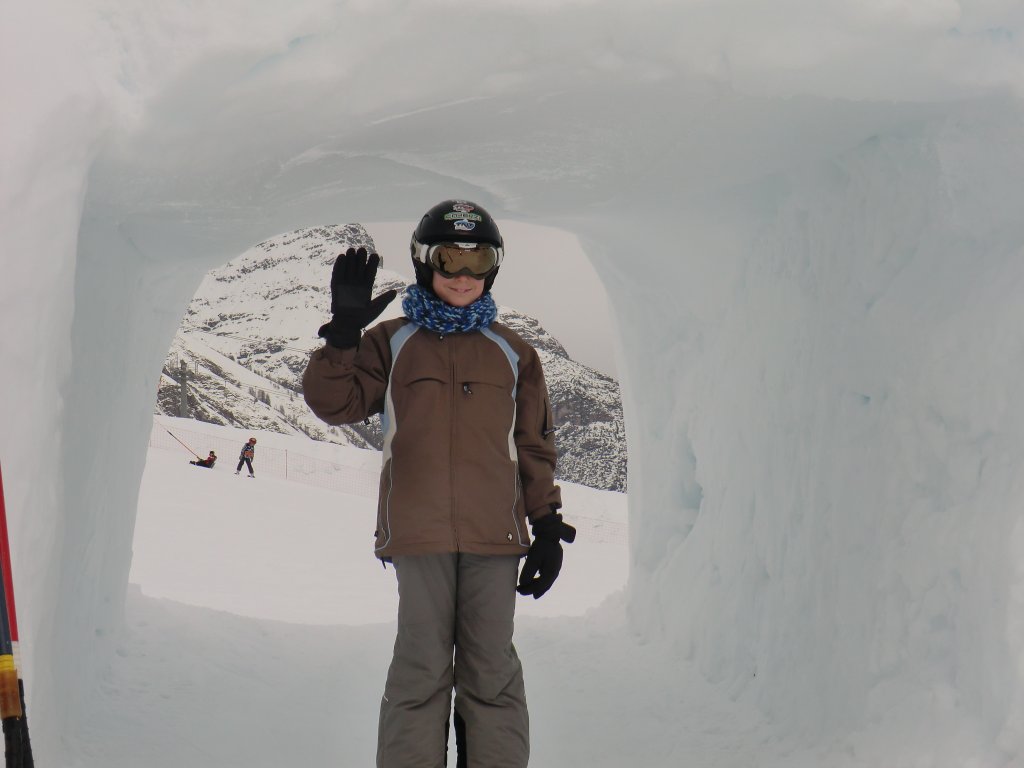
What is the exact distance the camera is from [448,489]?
2.68 metres

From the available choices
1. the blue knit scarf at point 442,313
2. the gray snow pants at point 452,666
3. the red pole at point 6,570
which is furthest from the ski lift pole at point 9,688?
the blue knit scarf at point 442,313

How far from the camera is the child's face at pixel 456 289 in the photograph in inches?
109

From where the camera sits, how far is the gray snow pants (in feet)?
8.66

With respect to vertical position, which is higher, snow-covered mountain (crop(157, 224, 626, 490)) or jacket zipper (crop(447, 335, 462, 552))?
snow-covered mountain (crop(157, 224, 626, 490))

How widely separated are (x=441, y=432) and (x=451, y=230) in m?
0.55

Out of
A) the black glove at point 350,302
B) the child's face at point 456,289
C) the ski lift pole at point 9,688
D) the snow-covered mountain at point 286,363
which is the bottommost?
the ski lift pole at point 9,688

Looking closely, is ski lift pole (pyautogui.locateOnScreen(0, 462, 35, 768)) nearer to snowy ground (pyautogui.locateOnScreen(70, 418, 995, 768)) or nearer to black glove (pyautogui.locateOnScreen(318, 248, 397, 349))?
black glove (pyautogui.locateOnScreen(318, 248, 397, 349))

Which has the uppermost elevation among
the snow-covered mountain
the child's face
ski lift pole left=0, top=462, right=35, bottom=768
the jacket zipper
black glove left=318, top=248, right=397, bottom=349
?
the snow-covered mountain

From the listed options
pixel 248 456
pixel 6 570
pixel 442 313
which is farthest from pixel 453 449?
pixel 248 456

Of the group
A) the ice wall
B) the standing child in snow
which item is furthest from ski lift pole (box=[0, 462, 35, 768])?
the standing child in snow

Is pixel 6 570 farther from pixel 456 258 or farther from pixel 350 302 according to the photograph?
pixel 456 258

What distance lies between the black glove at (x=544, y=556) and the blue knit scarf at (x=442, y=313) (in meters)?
0.58

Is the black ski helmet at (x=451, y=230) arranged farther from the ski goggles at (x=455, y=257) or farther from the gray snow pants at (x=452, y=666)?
the gray snow pants at (x=452, y=666)

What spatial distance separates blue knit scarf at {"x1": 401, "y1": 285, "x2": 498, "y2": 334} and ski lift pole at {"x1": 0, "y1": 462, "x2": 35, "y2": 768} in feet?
3.94
